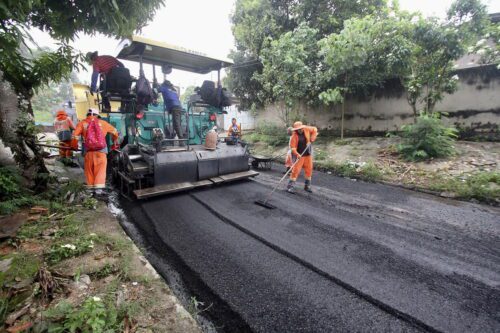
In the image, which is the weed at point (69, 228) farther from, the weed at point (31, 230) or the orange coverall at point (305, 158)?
the orange coverall at point (305, 158)

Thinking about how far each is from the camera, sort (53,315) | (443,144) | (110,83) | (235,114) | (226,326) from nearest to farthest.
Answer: (53,315), (226,326), (110,83), (443,144), (235,114)

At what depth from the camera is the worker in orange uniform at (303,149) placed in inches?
198

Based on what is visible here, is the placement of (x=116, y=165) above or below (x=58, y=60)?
below

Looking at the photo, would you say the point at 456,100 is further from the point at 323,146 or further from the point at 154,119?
the point at 154,119

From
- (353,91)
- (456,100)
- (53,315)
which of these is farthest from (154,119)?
(456,100)

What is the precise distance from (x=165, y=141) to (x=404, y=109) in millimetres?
7532

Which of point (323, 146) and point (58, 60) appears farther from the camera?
point (323, 146)

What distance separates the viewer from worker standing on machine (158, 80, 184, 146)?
15.5 ft

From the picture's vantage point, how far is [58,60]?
3.73m

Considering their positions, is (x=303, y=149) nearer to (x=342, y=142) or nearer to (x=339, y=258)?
(x=339, y=258)

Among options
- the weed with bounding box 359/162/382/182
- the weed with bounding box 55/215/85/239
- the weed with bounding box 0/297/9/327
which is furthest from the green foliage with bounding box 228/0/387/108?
the weed with bounding box 0/297/9/327

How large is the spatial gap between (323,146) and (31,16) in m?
7.94

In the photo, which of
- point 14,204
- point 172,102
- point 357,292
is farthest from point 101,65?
point 357,292

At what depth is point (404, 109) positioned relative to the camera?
802 centimetres
